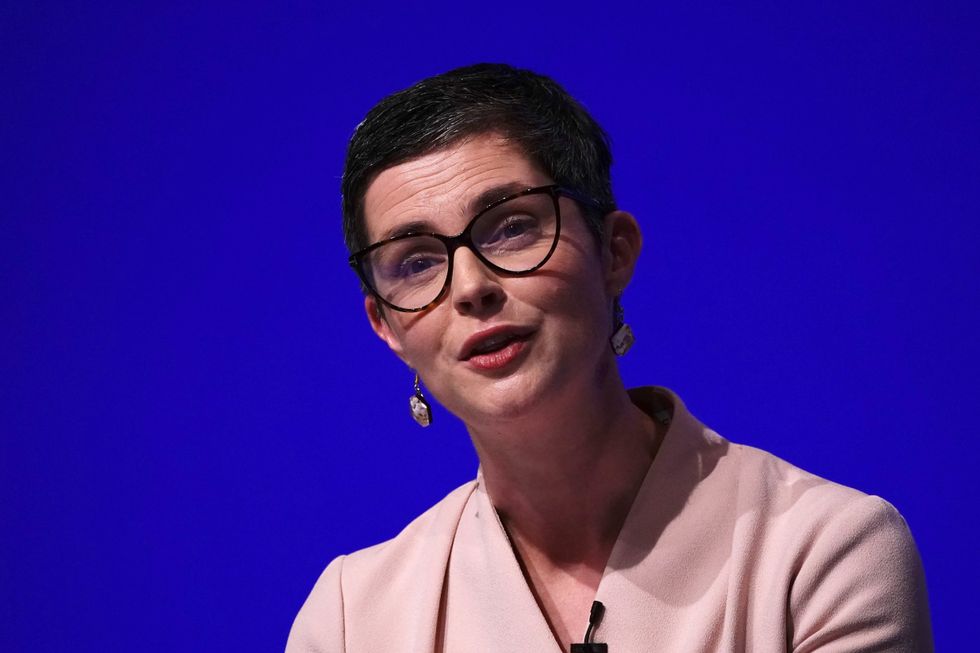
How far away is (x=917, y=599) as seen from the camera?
1.56m

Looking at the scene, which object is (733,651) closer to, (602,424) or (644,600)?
(644,600)

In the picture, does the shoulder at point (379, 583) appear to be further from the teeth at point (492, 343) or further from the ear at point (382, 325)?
the teeth at point (492, 343)

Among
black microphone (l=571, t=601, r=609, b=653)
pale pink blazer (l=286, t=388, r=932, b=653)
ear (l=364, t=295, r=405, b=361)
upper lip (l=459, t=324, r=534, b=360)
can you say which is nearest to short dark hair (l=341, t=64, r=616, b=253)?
ear (l=364, t=295, r=405, b=361)

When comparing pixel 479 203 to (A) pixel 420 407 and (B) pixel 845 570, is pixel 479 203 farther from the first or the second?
(B) pixel 845 570

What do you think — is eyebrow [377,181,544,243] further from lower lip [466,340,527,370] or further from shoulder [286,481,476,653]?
shoulder [286,481,476,653]

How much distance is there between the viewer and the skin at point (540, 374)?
5.24ft

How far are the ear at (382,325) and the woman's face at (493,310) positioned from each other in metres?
0.07

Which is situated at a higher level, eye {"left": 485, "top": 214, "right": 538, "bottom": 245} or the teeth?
eye {"left": 485, "top": 214, "right": 538, "bottom": 245}

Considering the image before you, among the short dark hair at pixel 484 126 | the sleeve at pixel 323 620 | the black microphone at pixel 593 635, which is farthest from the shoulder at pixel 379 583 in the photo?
the short dark hair at pixel 484 126

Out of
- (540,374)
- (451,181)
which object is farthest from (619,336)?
(451,181)

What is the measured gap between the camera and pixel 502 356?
5.20ft

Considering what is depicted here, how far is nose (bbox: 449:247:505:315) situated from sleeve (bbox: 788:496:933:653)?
0.54 meters

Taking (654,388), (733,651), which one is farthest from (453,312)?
(733,651)

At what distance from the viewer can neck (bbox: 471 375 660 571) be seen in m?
1.73
